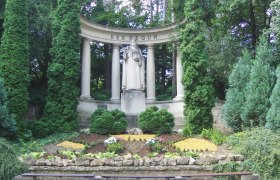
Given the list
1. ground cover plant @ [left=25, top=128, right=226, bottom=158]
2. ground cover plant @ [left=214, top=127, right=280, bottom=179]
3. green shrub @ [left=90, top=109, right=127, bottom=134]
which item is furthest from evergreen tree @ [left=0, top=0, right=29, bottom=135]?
ground cover plant @ [left=214, top=127, right=280, bottom=179]

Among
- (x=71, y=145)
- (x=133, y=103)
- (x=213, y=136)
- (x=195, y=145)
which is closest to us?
(x=195, y=145)

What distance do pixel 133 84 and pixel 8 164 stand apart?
609 inches

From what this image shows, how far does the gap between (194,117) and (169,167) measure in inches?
337

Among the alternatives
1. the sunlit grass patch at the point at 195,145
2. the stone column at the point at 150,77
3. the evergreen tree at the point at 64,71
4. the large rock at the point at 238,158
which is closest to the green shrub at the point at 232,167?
the large rock at the point at 238,158

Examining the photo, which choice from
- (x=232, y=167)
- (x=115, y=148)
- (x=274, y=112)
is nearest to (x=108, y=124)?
(x=115, y=148)

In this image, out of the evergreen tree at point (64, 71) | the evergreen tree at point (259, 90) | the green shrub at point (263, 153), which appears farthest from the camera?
the evergreen tree at point (64, 71)

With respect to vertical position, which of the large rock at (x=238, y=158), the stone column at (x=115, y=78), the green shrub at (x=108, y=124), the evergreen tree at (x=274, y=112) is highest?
the stone column at (x=115, y=78)

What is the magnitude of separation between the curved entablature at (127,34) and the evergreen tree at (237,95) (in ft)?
24.0

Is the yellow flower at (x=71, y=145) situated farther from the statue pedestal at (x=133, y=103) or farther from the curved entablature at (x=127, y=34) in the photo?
the curved entablature at (x=127, y=34)

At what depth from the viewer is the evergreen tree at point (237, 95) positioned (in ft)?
67.8

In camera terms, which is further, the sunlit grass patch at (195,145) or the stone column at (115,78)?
the stone column at (115,78)

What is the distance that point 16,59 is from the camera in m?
21.9

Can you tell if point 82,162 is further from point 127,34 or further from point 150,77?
point 127,34

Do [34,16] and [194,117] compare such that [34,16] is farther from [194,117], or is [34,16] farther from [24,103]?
[194,117]
